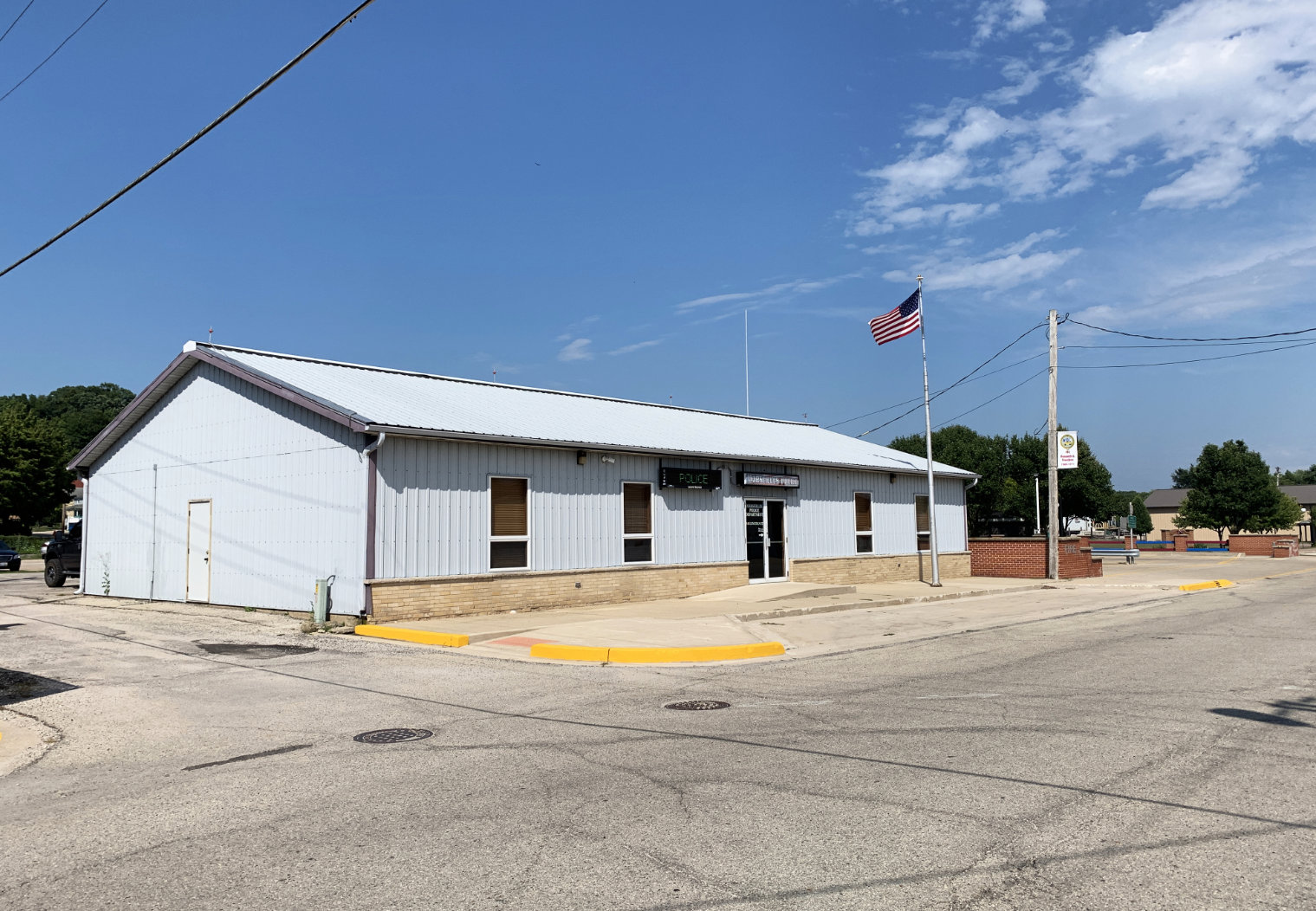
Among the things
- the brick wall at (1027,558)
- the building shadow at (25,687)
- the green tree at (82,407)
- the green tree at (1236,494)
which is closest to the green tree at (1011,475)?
the green tree at (1236,494)

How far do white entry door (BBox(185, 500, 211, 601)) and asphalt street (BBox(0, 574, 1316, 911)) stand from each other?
9.14 m

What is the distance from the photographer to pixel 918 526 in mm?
30531

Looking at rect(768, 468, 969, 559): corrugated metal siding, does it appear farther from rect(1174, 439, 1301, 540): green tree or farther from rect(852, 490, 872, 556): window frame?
rect(1174, 439, 1301, 540): green tree

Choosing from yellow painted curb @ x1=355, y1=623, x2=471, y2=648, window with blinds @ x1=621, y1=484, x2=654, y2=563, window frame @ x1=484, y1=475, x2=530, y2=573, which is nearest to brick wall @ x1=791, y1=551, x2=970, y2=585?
window with blinds @ x1=621, y1=484, x2=654, y2=563

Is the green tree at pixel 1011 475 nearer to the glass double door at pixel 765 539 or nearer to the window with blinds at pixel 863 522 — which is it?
the window with blinds at pixel 863 522

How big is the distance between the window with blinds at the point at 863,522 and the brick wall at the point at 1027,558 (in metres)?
6.23

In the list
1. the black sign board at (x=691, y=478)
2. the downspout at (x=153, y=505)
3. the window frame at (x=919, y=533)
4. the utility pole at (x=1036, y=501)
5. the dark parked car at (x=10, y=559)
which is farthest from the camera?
the utility pole at (x=1036, y=501)

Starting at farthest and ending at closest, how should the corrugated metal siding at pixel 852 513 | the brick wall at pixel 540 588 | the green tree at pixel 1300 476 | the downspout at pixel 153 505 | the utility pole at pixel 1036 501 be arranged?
1. the green tree at pixel 1300 476
2. the utility pole at pixel 1036 501
3. the corrugated metal siding at pixel 852 513
4. the downspout at pixel 153 505
5. the brick wall at pixel 540 588

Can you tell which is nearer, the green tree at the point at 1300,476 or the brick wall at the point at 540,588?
the brick wall at the point at 540,588

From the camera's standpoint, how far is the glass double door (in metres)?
24.2

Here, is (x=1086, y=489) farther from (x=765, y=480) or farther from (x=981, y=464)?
(x=765, y=480)

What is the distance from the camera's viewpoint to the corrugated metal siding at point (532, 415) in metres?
18.2

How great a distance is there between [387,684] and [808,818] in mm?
6514

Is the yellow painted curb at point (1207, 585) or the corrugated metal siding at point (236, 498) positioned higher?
the corrugated metal siding at point (236, 498)
